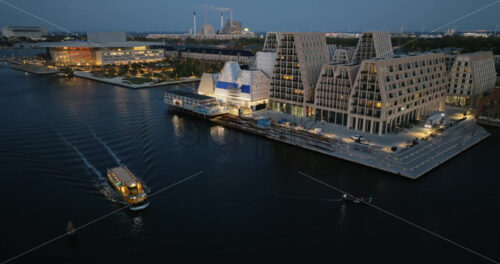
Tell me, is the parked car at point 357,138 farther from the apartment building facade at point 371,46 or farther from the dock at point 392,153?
the apartment building facade at point 371,46

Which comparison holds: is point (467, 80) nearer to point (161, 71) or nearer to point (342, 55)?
point (342, 55)

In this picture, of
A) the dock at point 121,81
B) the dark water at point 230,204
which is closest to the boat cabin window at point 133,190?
the dark water at point 230,204

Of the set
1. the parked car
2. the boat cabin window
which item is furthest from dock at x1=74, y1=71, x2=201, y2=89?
the boat cabin window

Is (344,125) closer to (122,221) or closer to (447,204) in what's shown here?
(447,204)

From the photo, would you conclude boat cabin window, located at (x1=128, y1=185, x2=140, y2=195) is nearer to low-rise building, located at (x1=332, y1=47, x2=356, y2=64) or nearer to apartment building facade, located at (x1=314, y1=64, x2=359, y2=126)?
apartment building facade, located at (x1=314, y1=64, x2=359, y2=126)

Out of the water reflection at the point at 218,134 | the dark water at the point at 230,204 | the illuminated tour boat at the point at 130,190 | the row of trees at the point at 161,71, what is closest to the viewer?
the dark water at the point at 230,204

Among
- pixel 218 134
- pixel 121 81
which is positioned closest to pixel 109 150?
pixel 218 134
